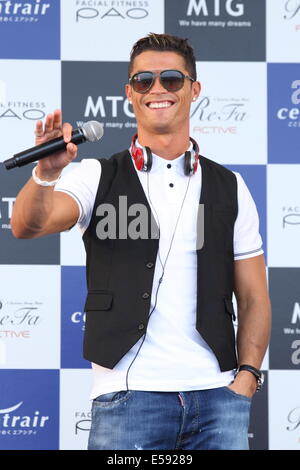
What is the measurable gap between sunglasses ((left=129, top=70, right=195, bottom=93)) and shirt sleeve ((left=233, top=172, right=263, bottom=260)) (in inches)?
13.4

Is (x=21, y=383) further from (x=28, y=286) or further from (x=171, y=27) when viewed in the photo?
(x=171, y=27)

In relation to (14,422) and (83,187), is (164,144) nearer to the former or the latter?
(83,187)

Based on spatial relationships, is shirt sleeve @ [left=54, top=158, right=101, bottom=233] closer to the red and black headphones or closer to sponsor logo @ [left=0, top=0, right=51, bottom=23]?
the red and black headphones

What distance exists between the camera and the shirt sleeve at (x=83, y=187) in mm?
2066

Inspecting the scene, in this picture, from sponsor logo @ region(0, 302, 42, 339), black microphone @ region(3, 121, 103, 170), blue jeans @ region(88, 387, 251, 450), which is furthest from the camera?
sponsor logo @ region(0, 302, 42, 339)

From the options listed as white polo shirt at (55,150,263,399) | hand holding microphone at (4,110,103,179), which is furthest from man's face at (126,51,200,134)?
hand holding microphone at (4,110,103,179)

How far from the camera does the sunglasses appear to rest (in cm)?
219

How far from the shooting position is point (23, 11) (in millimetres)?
3191

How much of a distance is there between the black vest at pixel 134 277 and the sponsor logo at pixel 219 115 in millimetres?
1085

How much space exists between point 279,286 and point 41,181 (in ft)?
5.50

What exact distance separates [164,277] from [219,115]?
1.37 metres

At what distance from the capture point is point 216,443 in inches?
79.3

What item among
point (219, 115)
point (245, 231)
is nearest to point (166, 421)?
point (245, 231)
